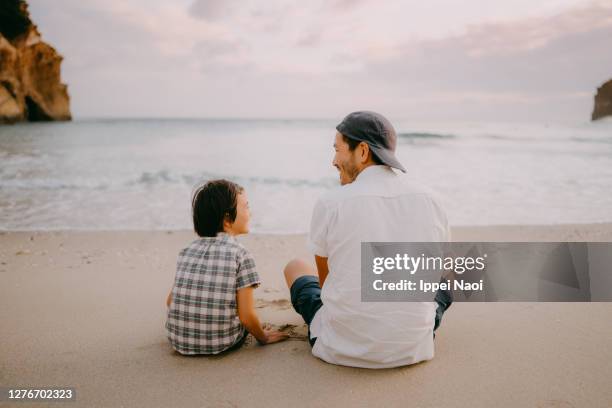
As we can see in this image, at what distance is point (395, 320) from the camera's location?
79.1 inches

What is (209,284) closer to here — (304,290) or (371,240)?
(304,290)

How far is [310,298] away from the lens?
2457 mm

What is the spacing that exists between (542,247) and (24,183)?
32.3 feet

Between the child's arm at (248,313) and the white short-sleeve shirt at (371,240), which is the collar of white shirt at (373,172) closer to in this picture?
the white short-sleeve shirt at (371,240)

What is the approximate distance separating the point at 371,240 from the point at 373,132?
493 millimetres

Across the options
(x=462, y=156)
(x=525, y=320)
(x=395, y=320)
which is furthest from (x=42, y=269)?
(x=462, y=156)

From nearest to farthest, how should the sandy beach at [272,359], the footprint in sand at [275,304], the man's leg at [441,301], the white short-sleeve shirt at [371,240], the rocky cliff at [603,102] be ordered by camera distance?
1. the white short-sleeve shirt at [371,240]
2. the sandy beach at [272,359]
3. the man's leg at [441,301]
4. the footprint in sand at [275,304]
5. the rocky cliff at [603,102]

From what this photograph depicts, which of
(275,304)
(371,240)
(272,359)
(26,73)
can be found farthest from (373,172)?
(26,73)

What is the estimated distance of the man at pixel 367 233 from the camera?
6.32 ft

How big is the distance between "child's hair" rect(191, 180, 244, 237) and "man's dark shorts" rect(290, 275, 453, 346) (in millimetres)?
614

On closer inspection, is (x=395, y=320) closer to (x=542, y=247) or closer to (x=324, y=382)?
(x=324, y=382)

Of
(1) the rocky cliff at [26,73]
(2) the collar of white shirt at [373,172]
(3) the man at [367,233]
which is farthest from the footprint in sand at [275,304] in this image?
(1) the rocky cliff at [26,73]

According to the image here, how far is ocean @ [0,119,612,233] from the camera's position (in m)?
6.81

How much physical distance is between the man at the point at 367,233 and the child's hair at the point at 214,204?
49 cm
